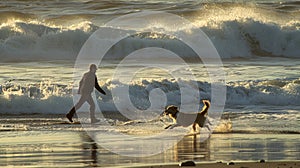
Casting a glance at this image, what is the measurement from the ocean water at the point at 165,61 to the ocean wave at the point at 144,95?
22 millimetres

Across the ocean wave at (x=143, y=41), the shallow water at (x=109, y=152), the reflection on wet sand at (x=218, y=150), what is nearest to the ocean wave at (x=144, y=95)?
the shallow water at (x=109, y=152)

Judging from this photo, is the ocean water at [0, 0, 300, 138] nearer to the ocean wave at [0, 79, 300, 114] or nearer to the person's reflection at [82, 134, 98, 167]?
the ocean wave at [0, 79, 300, 114]

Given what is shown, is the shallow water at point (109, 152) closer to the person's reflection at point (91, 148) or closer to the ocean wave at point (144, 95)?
the person's reflection at point (91, 148)

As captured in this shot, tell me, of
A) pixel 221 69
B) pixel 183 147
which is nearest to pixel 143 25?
pixel 221 69

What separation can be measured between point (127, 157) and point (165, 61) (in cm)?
1719

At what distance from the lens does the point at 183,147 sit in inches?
513

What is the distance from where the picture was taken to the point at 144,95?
20.1 meters

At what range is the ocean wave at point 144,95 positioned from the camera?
1884cm

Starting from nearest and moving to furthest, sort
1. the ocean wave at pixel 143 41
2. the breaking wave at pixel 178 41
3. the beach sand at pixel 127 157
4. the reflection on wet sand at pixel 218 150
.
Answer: the beach sand at pixel 127 157, the reflection on wet sand at pixel 218 150, the ocean wave at pixel 143 41, the breaking wave at pixel 178 41

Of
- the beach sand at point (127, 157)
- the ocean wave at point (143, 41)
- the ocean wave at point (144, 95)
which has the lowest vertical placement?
the beach sand at point (127, 157)

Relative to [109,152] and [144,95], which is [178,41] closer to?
[144,95]

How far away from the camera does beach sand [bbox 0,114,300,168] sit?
1123cm

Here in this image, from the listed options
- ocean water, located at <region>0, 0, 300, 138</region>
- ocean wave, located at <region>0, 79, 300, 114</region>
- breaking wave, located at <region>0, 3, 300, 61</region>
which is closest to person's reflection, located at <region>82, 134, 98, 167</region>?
ocean water, located at <region>0, 0, 300, 138</region>

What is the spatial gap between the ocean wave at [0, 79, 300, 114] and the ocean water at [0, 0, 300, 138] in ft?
0.07
